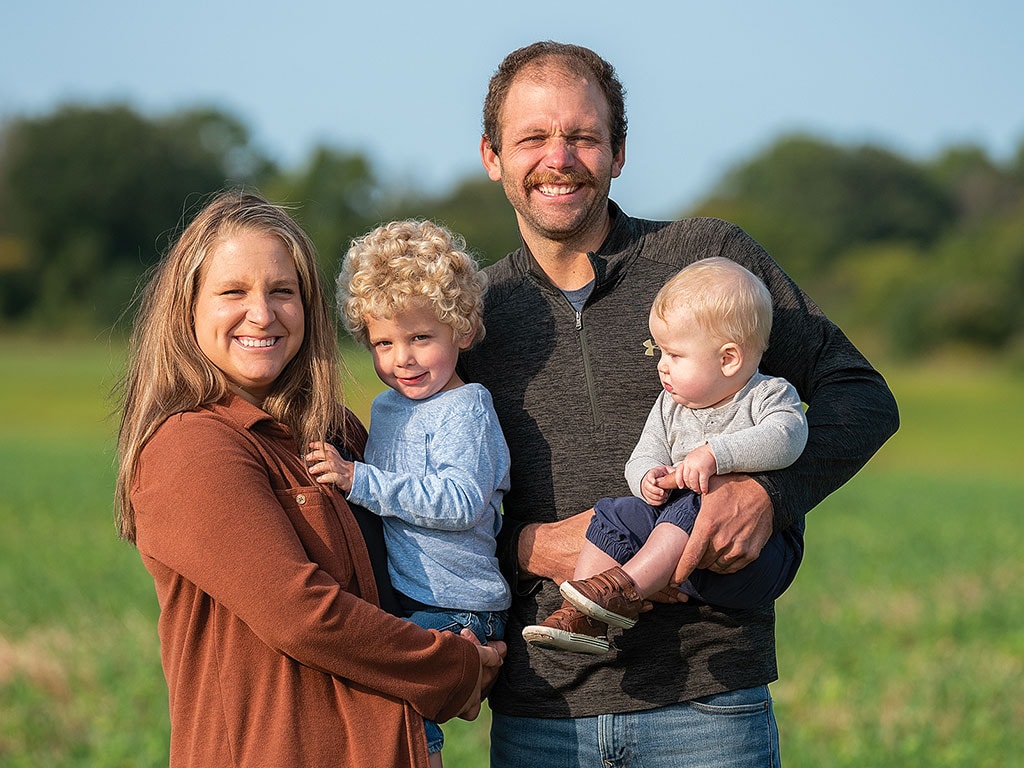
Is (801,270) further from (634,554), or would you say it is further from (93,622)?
(634,554)

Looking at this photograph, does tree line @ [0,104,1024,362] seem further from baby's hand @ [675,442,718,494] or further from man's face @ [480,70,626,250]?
baby's hand @ [675,442,718,494]

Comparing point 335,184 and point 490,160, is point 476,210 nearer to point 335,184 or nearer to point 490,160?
point 335,184

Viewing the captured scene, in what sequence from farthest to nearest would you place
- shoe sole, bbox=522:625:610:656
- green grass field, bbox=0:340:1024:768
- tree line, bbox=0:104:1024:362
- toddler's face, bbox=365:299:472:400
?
tree line, bbox=0:104:1024:362 < green grass field, bbox=0:340:1024:768 < toddler's face, bbox=365:299:472:400 < shoe sole, bbox=522:625:610:656

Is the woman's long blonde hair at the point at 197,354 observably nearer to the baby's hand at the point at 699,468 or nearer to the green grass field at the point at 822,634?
the green grass field at the point at 822,634

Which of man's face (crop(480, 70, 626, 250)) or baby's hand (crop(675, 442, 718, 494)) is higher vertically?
man's face (crop(480, 70, 626, 250))

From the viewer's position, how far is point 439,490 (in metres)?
2.89

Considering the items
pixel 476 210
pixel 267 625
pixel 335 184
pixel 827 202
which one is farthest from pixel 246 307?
pixel 827 202

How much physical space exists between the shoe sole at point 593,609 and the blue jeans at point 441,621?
30 cm

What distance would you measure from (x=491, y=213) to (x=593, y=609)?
235 ft

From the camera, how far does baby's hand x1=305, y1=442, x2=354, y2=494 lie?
283 centimetres

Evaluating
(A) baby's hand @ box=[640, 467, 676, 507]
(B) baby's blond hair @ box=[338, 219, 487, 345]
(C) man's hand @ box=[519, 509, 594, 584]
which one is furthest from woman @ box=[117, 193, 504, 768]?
(A) baby's hand @ box=[640, 467, 676, 507]

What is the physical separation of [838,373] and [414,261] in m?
1.10

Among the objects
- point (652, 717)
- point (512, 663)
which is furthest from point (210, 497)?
point (652, 717)

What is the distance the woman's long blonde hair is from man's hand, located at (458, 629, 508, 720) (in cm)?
62
